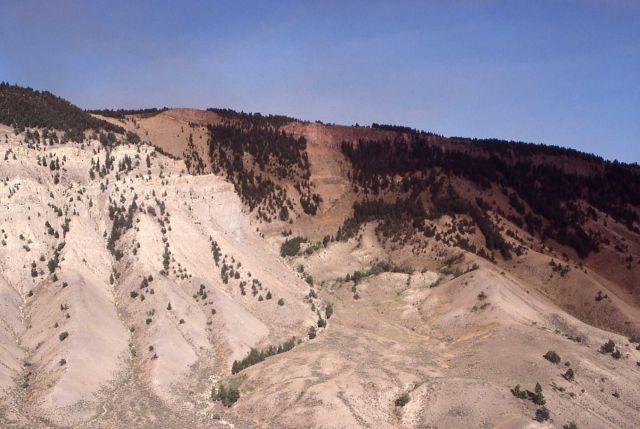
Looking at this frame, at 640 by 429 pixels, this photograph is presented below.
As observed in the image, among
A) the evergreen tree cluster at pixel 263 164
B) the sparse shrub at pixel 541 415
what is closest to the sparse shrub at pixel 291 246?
the evergreen tree cluster at pixel 263 164

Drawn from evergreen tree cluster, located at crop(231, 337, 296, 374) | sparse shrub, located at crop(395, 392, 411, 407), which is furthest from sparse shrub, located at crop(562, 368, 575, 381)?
evergreen tree cluster, located at crop(231, 337, 296, 374)

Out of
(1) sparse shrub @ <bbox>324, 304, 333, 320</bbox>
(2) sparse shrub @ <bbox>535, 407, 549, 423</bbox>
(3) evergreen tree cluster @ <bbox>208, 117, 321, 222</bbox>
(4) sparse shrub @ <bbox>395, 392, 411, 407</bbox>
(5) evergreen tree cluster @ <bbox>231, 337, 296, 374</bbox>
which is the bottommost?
(5) evergreen tree cluster @ <bbox>231, 337, 296, 374</bbox>

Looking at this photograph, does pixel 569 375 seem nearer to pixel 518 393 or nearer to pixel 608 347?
pixel 518 393

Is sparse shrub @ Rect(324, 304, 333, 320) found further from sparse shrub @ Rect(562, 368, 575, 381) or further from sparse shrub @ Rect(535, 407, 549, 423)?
sparse shrub @ Rect(535, 407, 549, 423)

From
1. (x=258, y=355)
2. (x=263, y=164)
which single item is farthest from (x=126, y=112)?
(x=258, y=355)

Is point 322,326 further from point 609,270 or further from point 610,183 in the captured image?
point 610,183

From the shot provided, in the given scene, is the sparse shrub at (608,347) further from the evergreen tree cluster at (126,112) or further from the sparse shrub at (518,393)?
the evergreen tree cluster at (126,112)

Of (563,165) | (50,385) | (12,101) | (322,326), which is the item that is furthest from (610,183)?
(50,385)
